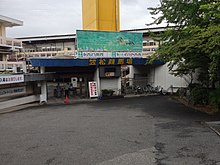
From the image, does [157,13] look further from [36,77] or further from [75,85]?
[75,85]

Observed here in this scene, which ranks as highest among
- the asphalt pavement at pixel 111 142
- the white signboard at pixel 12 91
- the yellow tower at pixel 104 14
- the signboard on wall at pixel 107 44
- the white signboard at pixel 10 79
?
the yellow tower at pixel 104 14

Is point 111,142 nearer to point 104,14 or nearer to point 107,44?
point 107,44

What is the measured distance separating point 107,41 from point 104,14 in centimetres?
523

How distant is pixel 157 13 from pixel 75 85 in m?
13.7

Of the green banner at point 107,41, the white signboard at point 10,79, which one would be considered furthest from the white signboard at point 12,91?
the green banner at point 107,41

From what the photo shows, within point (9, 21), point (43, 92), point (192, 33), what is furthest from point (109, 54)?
point (9, 21)

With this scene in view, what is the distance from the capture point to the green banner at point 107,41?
21.6m

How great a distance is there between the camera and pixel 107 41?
22.6m

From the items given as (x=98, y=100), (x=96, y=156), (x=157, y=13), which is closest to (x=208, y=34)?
(x=157, y=13)

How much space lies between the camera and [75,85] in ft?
84.6

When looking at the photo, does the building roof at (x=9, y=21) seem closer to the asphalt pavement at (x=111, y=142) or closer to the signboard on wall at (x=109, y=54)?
the signboard on wall at (x=109, y=54)

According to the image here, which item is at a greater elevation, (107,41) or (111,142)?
(107,41)

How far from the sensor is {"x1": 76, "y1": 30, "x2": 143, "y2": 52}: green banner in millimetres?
21594

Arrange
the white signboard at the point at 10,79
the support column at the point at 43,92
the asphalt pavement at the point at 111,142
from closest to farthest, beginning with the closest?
the asphalt pavement at the point at 111,142 < the white signboard at the point at 10,79 < the support column at the point at 43,92
